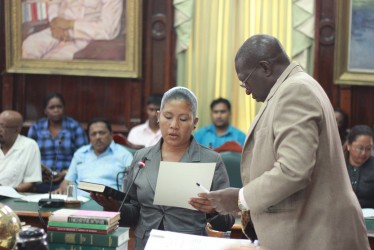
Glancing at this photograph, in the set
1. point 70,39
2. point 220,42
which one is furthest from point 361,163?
point 70,39

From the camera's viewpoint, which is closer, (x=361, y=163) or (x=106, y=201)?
(x=106, y=201)

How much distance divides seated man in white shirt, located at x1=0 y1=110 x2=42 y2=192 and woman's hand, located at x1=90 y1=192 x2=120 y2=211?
6.63 feet

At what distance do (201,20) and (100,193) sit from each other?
4045mm

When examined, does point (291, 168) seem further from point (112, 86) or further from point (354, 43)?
point (112, 86)

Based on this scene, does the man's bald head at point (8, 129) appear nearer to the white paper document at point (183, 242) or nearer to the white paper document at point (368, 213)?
the white paper document at point (368, 213)

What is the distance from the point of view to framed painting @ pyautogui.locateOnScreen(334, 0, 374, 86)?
19.4ft

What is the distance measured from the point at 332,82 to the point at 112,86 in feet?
7.50

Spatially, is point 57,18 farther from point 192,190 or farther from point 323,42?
point 192,190

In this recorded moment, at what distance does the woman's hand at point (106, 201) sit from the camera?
7.90 ft

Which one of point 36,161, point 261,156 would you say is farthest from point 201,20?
point 261,156

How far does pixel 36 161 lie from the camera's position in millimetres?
4480

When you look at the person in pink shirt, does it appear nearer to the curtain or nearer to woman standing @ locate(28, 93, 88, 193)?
woman standing @ locate(28, 93, 88, 193)

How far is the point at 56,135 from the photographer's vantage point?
5719 millimetres

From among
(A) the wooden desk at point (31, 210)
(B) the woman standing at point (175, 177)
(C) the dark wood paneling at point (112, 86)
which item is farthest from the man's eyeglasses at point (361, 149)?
(C) the dark wood paneling at point (112, 86)
